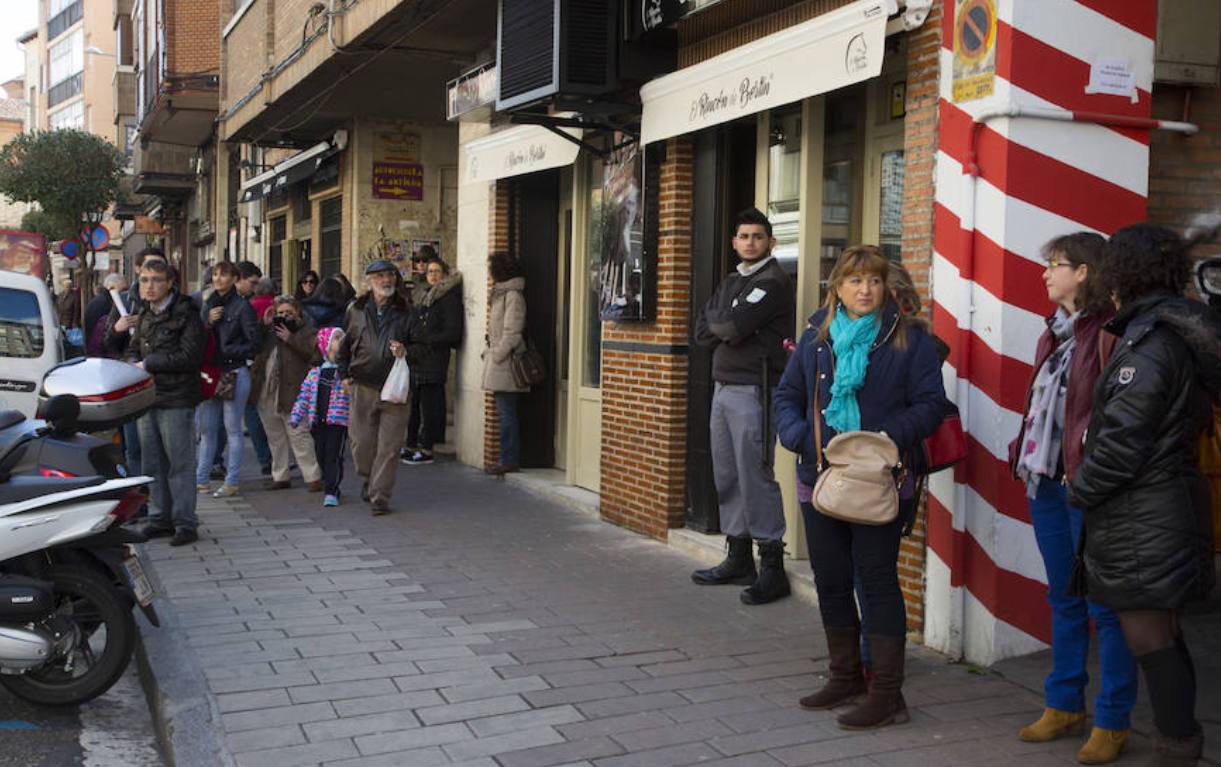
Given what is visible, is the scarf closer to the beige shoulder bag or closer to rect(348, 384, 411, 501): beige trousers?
the beige shoulder bag

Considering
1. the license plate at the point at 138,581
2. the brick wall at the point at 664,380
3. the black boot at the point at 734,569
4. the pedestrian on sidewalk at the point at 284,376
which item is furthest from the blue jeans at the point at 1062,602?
the pedestrian on sidewalk at the point at 284,376

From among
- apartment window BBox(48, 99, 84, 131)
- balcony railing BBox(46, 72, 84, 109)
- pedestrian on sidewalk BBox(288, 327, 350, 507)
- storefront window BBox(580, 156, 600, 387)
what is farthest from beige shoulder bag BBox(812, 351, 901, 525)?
balcony railing BBox(46, 72, 84, 109)

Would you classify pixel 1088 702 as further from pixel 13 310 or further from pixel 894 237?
pixel 13 310

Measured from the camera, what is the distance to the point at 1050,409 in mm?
4352

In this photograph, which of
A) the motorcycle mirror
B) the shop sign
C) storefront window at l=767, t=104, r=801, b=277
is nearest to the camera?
the motorcycle mirror

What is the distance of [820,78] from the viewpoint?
596 centimetres

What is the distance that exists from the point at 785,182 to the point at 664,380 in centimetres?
158

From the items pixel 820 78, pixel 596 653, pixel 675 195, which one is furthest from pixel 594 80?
pixel 596 653

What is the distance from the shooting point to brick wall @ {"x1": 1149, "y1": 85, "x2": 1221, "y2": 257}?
6.05 metres

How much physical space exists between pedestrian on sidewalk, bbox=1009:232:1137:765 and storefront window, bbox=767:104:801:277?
2850 millimetres

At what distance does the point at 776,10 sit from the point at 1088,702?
4199 mm

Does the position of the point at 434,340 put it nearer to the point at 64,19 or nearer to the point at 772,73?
the point at 772,73

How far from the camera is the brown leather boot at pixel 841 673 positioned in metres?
4.88

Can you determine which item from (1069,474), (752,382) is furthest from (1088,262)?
(752,382)
